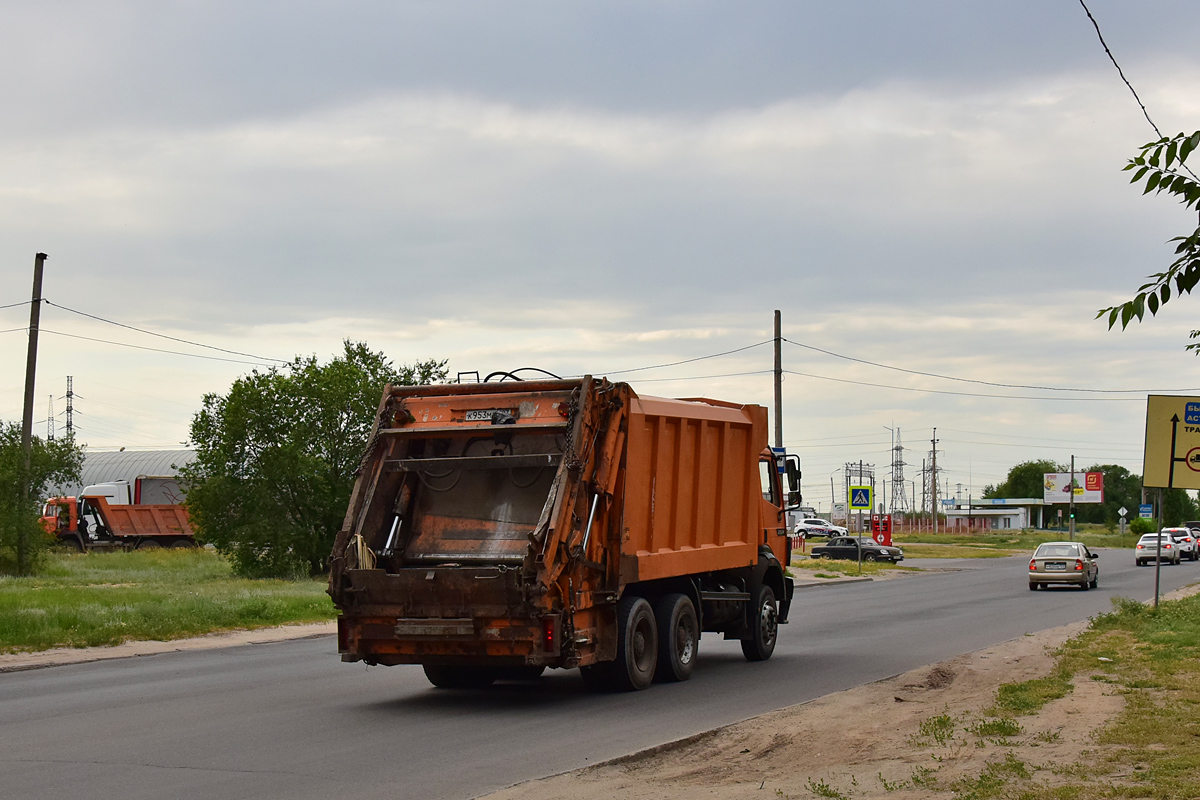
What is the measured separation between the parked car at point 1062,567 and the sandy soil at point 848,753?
77.7ft

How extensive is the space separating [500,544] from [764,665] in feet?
15.5

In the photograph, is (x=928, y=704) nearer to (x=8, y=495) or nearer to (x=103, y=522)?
(x=8, y=495)

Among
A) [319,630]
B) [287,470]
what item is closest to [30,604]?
[319,630]

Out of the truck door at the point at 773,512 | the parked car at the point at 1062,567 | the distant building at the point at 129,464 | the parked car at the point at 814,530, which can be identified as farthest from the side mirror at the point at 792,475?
the distant building at the point at 129,464

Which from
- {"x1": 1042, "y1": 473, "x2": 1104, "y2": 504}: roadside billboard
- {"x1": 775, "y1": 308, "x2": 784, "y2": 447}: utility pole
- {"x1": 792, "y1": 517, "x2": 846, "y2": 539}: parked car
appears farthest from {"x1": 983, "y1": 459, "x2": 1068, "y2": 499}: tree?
{"x1": 775, "y1": 308, "x2": 784, "y2": 447}: utility pole

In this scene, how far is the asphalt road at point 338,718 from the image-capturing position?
8445mm

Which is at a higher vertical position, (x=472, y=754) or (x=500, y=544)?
(x=500, y=544)

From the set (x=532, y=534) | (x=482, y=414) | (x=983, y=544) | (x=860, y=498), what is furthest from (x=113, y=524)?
(x=983, y=544)

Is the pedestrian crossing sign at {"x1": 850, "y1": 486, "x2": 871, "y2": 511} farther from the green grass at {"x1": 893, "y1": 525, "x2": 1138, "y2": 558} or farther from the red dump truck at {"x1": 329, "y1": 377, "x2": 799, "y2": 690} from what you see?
the green grass at {"x1": 893, "y1": 525, "x2": 1138, "y2": 558}

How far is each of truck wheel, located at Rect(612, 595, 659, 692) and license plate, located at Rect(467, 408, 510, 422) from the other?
2.27 meters

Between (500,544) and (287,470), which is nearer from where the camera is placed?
(500,544)

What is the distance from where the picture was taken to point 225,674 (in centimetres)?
1527

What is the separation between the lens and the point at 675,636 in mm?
13477

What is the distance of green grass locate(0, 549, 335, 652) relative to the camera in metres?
19.2
